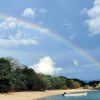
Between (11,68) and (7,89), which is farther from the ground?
(11,68)

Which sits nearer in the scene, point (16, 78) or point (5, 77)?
point (5, 77)

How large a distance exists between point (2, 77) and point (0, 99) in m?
46.7

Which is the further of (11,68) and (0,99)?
(11,68)

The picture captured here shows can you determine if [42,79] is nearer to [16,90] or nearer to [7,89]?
[16,90]

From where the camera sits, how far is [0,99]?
10781 cm

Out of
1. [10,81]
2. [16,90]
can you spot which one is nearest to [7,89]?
[10,81]

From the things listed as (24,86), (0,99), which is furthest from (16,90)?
(0,99)

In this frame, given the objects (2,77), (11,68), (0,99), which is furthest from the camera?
(11,68)

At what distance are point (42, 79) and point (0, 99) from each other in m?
91.8

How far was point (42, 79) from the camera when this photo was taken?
199 m

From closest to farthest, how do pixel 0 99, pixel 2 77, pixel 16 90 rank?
pixel 0 99 → pixel 2 77 → pixel 16 90

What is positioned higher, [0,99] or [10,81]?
[10,81]

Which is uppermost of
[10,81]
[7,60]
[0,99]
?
[7,60]

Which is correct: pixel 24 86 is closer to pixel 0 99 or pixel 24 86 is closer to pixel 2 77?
pixel 2 77
